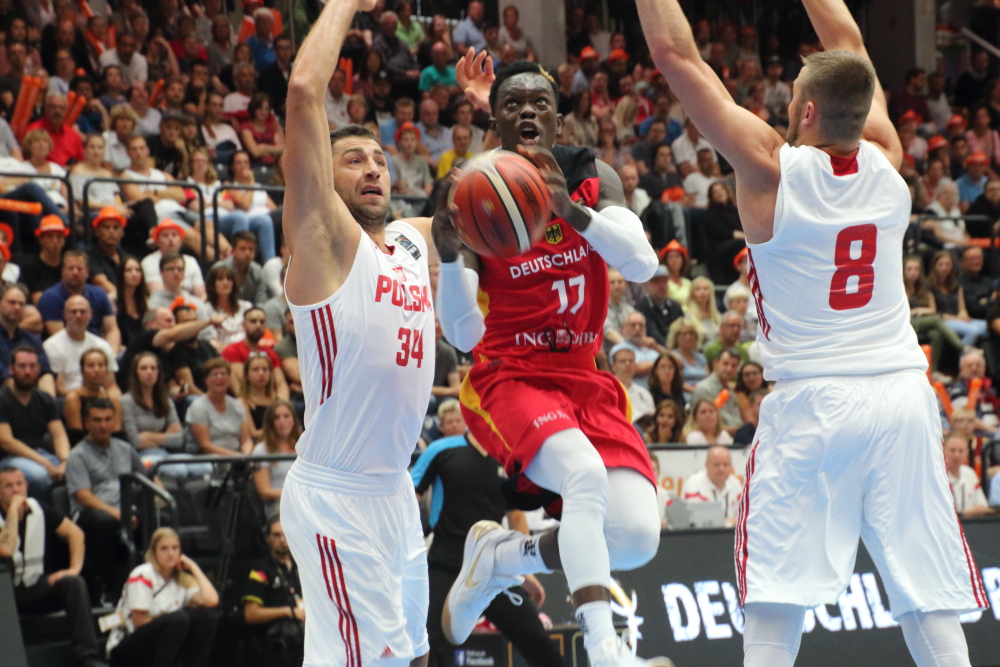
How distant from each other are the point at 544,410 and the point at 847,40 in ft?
6.61

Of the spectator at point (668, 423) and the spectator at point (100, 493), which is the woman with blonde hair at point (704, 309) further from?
the spectator at point (100, 493)

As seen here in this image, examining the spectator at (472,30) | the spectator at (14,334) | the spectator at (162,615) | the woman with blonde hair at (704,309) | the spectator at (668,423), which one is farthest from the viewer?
the spectator at (472,30)

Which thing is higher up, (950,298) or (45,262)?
(45,262)

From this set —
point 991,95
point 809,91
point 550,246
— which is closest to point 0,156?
point 550,246

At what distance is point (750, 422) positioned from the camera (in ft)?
40.4

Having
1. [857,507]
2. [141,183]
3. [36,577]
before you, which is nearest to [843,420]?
[857,507]

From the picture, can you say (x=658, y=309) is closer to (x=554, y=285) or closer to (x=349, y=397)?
(x=554, y=285)

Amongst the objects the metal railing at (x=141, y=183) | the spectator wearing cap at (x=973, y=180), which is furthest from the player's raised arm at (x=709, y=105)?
the spectator wearing cap at (x=973, y=180)

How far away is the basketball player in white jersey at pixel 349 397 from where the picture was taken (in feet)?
15.3

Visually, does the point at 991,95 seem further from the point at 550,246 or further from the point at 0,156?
the point at 550,246

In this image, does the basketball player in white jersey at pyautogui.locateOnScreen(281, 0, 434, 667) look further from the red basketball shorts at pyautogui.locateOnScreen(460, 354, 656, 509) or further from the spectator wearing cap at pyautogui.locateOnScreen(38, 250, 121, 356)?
the spectator wearing cap at pyautogui.locateOnScreen(38, 250, 121, 356)

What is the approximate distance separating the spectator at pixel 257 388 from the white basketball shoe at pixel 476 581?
518cm

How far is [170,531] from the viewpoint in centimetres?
873

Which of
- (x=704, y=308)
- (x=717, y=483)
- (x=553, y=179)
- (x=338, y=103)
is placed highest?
(x=338, y=103)
